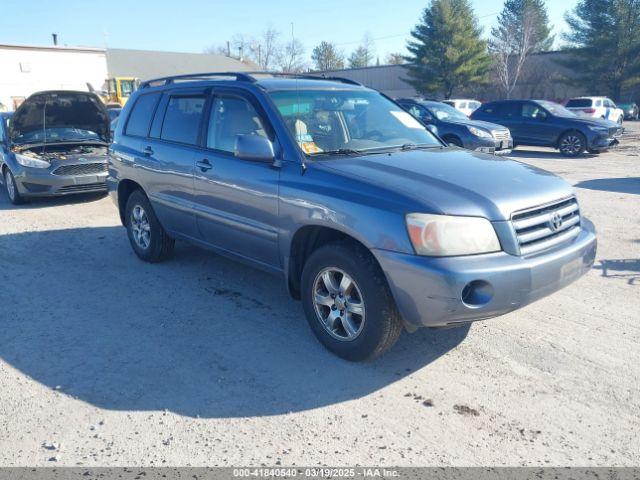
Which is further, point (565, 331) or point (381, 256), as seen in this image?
point (565, 331)

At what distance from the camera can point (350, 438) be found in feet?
9.85

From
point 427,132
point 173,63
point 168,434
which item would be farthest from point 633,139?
point 173,63

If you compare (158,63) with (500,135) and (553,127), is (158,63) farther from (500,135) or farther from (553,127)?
(500,135)

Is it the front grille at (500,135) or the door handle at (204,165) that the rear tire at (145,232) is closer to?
the door handle at (204,165)

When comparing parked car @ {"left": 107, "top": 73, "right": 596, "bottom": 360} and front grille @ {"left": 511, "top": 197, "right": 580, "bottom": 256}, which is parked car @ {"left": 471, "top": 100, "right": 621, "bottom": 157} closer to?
parked car @ {"left": 107, "top": 73, "right": 596, "bottom": 360}

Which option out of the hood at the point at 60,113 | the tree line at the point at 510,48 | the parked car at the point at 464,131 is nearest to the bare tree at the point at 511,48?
the tree line at the point at 510,48

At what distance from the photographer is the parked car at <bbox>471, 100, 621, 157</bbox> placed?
50.0ft

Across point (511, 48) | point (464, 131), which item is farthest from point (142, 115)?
point (511, 48)

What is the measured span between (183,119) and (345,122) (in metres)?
1.68

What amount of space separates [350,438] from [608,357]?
1.99 meters

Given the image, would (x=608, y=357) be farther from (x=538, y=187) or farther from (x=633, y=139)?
(x=633, y=139)

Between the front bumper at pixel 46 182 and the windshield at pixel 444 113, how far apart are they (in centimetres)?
919

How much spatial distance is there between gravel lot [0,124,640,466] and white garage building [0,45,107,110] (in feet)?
112

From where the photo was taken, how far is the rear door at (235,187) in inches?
166
